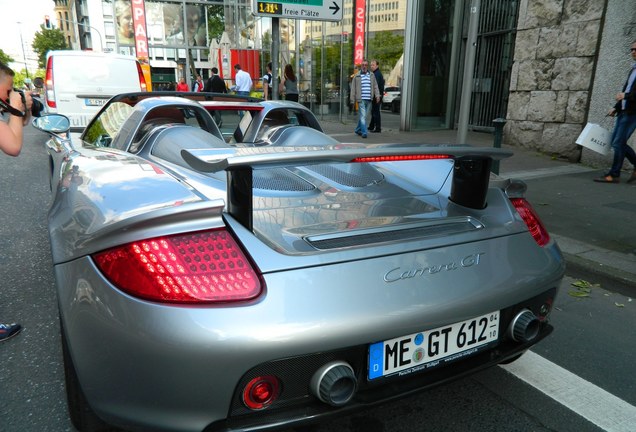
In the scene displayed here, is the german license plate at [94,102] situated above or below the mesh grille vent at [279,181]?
below

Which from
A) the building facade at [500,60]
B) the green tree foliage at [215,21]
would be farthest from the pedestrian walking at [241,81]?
the green tree foliage at [215,21]

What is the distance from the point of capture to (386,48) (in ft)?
84.6

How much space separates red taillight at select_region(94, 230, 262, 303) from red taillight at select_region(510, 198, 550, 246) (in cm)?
123

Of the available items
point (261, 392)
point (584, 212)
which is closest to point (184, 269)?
point (261, 392)

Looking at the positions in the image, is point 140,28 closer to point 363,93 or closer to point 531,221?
point 363,93

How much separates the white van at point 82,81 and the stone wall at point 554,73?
824cm

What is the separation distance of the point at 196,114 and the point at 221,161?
202 centimetres

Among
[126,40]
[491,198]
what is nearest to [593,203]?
[491,198]

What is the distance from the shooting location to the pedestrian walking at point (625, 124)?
6.23 metres

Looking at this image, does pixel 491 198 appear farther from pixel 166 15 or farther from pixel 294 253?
pixel 166 15

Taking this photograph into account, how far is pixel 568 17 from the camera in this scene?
8.07 m

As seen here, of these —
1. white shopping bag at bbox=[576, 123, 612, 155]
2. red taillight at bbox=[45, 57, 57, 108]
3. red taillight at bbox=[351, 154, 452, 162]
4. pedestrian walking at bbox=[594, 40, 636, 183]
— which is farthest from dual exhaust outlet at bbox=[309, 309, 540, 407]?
Result: red taillight at bbox=[45, 57, 57, 108]

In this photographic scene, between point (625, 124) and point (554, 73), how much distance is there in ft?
7.99

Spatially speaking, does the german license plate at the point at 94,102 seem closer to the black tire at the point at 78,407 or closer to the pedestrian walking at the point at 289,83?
the pedestrian walking at the point at 289,83
